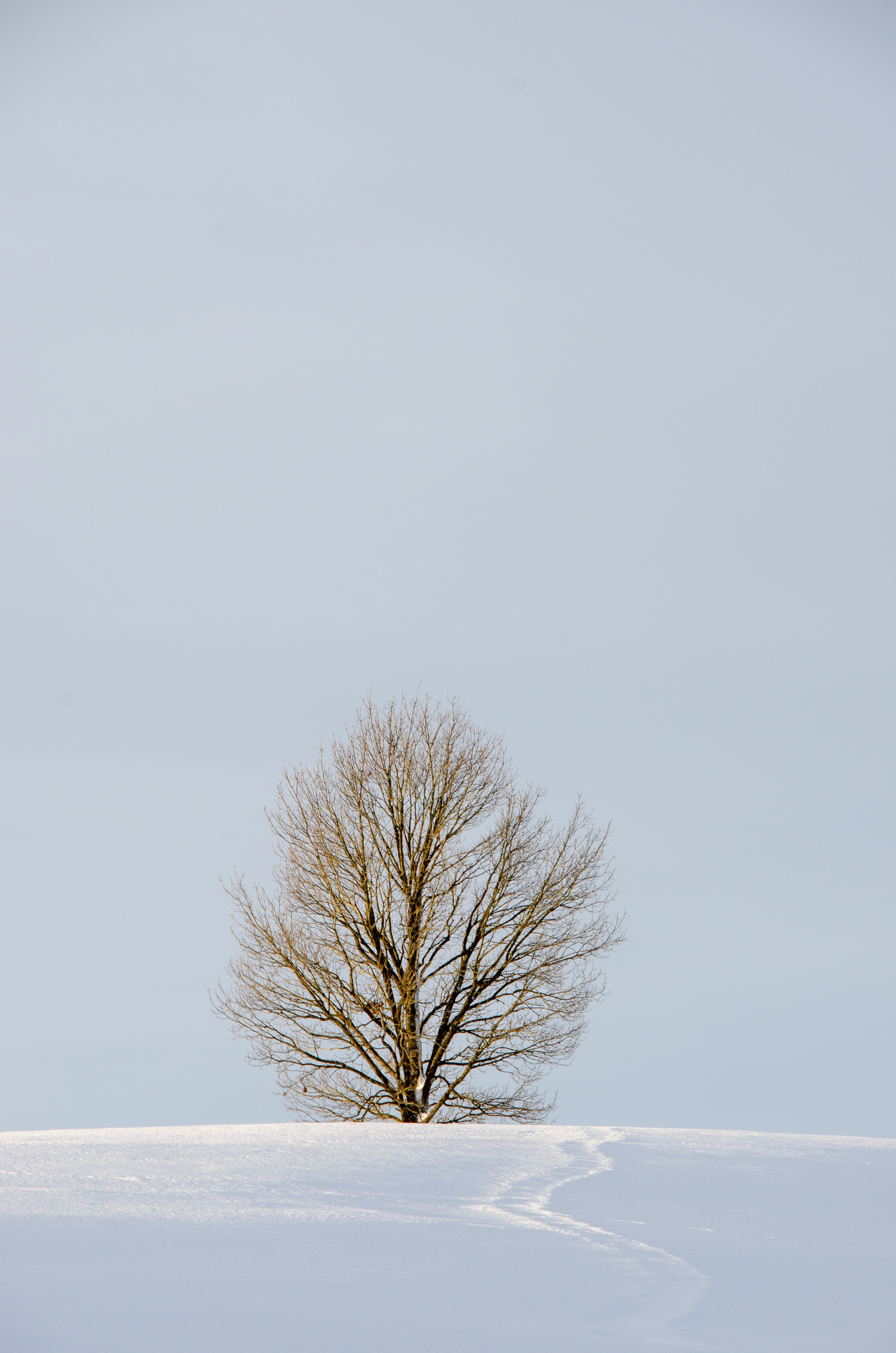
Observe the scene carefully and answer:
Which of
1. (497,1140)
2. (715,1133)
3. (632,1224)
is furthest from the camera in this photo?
(715,1133)

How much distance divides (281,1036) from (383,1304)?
13728 millimetres

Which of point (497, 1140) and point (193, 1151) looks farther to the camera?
point (497, 1140)

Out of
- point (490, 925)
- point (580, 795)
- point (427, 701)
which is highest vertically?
point (427, 701)

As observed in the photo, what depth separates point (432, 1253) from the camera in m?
4.27

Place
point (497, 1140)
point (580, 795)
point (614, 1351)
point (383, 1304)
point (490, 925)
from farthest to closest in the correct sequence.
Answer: point (580, 795) → point (490, 925) → point (497, 1140) → point (383, 1304) → point (614, 1351)

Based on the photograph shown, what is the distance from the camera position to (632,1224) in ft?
16.3

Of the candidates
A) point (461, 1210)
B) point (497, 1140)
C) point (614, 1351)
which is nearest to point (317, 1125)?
point (497, 1140)

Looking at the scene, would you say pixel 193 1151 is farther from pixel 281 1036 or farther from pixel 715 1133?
pixel 281 1036

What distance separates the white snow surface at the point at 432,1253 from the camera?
11.3 ft

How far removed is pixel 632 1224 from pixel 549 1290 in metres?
1.27

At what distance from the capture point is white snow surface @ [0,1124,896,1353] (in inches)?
135

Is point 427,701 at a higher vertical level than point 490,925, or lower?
higher

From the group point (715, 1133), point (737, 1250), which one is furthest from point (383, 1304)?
point (715, 1133)

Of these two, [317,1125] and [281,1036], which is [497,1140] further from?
[281,1036]
